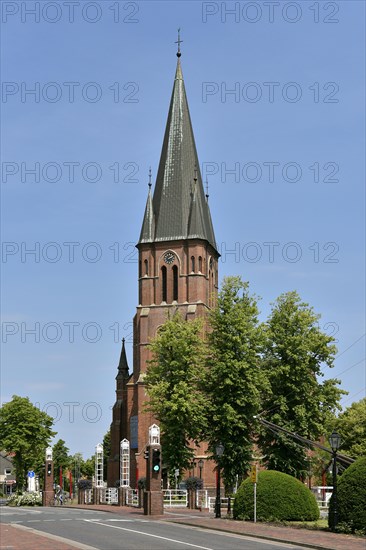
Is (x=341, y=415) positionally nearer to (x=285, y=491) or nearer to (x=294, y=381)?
(x=294, y=381)

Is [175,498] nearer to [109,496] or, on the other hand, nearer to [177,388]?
[109,496]

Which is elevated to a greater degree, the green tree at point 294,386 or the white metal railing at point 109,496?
the green tree at point 294,386

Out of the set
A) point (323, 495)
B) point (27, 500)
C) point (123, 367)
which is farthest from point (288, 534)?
point (123, 367)

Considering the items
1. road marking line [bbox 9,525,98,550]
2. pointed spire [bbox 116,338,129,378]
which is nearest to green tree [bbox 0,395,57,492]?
pointed spire [bbox 116,338,129,378]

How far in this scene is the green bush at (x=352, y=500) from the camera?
2836 centimetres

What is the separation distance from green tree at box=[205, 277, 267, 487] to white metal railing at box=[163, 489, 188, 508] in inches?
138

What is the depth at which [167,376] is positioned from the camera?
2242 inches

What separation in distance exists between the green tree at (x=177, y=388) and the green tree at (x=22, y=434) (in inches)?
1097

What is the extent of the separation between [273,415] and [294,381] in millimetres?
2462

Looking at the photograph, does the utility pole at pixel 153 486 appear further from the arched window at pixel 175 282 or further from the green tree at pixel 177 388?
the arched window at pixel 175 282

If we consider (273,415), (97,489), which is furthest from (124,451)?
(273,415)

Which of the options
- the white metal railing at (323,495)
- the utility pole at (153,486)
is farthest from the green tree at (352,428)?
the utility pole at (153,486)

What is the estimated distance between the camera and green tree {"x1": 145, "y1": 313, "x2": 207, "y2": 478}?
5381 centimetres

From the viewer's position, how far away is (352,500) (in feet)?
94.1
